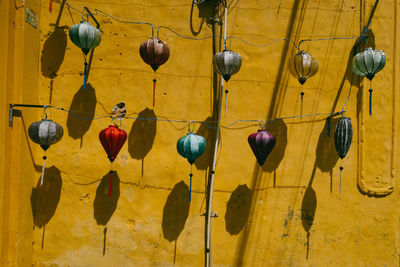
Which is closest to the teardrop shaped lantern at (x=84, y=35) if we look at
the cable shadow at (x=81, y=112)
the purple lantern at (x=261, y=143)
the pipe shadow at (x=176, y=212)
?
the cable shadow at (x=81, y=112)

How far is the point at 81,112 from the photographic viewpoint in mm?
3938

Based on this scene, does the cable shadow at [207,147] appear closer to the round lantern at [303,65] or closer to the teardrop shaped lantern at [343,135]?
the round lantern at [303,65]

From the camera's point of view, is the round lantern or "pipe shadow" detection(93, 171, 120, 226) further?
"pipe shadow" detection(93, 171, 120, 226)

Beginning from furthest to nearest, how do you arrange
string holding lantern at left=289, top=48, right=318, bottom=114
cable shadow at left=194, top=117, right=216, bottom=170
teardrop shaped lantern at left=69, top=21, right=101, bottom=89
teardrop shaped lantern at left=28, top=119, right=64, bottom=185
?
cable shadow at left=194, top=117, right=216, bottom=170, string holding lantern at left=289, top=48, right=318, bottom=114, teardrop shaped lantern at left=69, top=21, right=101, bottom=89, teardrop shaped lantern at left=28, top=119, right=64, bottom=185

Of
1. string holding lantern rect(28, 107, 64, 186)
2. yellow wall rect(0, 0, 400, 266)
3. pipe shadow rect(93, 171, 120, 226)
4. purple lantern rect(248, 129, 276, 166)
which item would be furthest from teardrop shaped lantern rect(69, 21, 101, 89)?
purple lantern rect(248, 129, 276, 166)

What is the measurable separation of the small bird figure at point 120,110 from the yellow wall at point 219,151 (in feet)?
0.27

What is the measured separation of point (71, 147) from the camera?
12.9 feet

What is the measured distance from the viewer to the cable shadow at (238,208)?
4.03 metres

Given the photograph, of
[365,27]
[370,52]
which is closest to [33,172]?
[370,52]

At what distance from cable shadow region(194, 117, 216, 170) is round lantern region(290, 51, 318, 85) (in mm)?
1075

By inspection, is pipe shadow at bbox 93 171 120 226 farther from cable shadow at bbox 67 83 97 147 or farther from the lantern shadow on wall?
cable shadow at bbox 67 83 97 147

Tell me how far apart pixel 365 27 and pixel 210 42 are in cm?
184

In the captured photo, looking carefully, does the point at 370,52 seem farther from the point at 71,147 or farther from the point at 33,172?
the point at 33,172

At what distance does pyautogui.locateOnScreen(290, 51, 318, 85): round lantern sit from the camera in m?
3.61
